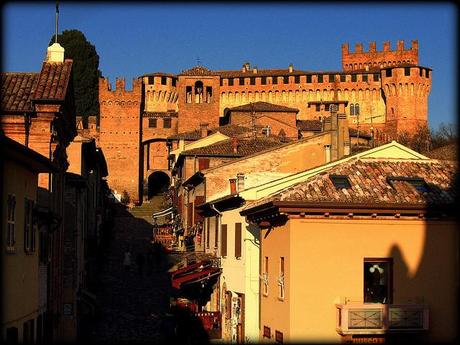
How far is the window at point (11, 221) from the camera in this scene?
20.5 metres

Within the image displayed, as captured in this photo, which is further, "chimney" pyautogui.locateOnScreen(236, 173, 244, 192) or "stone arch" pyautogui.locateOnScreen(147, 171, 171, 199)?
"stone arch" pyautogui.locateOnScreen(147, 171, 171, 199)

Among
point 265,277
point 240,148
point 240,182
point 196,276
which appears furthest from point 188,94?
point 265,277

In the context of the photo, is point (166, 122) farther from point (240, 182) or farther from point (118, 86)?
point (240, 182)

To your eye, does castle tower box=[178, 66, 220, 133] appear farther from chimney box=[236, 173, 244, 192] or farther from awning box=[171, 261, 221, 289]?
chimney box=[236, 173, 244, 192]

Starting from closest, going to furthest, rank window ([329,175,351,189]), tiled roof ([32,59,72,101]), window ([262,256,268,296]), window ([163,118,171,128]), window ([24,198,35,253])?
window ([24,198,35,253]) < window ([329,175,351,189]) < window ([262,256,268,296]) < tiled roof ([32,59,72,101]) < window ([163,118,171,128])

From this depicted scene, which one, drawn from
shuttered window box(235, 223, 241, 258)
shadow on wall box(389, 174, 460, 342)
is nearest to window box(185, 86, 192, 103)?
shuttered window box(235, 223, 241, 258)

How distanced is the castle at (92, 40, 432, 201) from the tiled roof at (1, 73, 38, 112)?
82.3 metres

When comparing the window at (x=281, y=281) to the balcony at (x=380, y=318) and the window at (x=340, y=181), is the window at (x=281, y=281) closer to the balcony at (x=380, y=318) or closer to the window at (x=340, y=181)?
the balcony at (x=380, y=318)

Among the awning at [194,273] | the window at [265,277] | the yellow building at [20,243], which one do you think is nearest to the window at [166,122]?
the awning at [194,273]

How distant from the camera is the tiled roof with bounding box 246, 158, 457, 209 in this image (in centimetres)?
2631

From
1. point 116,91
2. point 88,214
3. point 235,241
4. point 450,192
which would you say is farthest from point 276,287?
point 116,91

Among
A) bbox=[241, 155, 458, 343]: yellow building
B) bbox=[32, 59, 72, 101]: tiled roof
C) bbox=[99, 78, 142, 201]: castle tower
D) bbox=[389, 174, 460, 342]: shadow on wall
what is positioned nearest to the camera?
bbox=[241, 155, 458, 343]: yellow building

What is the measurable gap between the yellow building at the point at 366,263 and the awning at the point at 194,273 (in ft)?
45.8

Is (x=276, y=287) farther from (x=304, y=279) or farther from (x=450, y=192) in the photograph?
(x=450, y=192)
